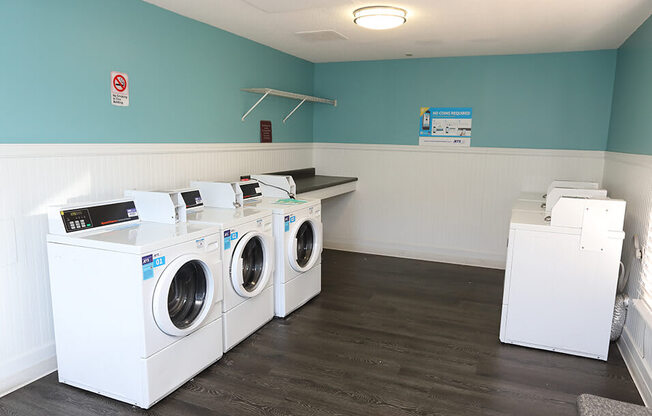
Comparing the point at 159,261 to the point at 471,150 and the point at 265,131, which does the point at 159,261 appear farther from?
the point at 471,150

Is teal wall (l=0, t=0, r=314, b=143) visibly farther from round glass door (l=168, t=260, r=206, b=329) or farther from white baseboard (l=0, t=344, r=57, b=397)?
white baseboard (l=0, t=344, r=57, b=397)

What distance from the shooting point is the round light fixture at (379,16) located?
10.3ft

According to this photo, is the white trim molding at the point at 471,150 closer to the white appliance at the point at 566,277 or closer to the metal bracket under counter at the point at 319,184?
the metal bracket under counter at the point at 319,184

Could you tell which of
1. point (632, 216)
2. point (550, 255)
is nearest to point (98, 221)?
point (550, 255)

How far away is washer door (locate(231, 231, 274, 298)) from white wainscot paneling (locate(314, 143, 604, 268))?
2.49 meters

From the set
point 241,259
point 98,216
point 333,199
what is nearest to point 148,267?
point 98,216

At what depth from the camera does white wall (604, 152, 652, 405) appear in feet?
8.36

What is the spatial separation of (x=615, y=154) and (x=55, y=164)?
4.37 metres

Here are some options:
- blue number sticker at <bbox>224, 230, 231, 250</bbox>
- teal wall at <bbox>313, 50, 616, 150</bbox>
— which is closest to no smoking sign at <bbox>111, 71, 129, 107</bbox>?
blue number sticker at <bbox>224, 230, 231, 250</bbox>

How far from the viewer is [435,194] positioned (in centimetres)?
522

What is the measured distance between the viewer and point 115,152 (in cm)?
299

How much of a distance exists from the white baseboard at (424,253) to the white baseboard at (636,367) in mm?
1983

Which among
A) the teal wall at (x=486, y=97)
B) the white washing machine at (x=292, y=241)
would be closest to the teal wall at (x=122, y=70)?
the white washing machine at (x=292, y=241)

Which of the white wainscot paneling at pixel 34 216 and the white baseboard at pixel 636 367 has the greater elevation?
the white wainscot paneling at pixel 34 216
